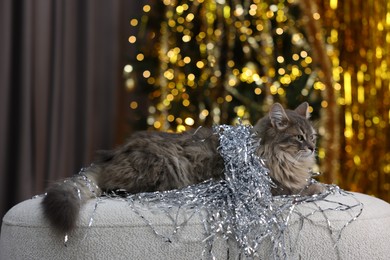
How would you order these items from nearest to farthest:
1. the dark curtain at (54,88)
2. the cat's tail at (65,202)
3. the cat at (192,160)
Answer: the cat's tail at (65,202) < the cat at (192,160) < the dark curtain at (54,88)

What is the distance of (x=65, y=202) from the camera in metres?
1.38

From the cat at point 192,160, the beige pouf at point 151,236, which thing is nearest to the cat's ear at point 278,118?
the cat at point 192,160

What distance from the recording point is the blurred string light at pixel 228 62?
2.79 meters

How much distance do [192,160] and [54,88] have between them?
1419mm

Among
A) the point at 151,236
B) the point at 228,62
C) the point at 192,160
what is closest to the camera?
the point at 151,236

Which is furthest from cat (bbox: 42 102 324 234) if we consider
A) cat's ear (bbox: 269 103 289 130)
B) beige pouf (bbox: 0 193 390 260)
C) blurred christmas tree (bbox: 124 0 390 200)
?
blurred christmas tree (bbox: 124 0 390 200)

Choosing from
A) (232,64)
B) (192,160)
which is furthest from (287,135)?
(232,64)

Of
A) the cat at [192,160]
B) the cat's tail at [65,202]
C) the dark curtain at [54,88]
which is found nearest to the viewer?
the cat's tail at [65,202]

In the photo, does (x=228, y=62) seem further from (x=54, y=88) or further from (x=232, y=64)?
(x=54, y=88)

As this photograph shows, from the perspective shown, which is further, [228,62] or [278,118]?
[228,62]

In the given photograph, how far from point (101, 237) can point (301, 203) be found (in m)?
0.48

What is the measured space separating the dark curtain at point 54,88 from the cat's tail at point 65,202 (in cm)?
117

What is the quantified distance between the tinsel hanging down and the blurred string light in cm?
121

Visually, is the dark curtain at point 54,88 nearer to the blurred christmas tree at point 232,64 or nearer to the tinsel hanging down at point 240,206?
the blurred christmas tree at point 232,64
